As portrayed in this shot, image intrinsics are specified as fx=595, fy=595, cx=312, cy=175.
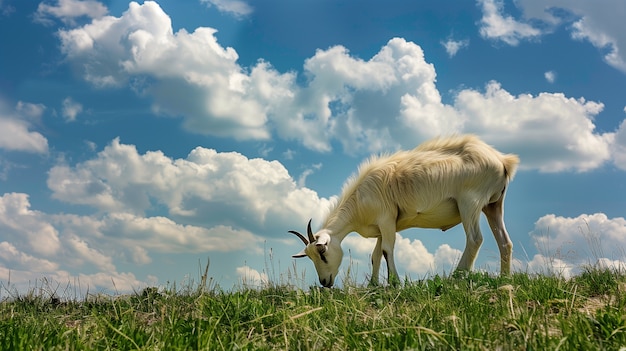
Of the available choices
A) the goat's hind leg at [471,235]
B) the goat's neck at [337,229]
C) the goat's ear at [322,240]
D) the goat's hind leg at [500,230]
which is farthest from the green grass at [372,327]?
the goat's neck at [337,229]

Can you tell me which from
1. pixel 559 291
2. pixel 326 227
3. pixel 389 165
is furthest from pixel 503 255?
pixel 559 291

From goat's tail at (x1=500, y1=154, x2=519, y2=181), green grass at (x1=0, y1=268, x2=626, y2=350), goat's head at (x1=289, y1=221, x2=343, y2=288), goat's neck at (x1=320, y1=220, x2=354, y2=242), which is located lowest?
green grass at (x1=0, y1=268, x2=626, y2=350)

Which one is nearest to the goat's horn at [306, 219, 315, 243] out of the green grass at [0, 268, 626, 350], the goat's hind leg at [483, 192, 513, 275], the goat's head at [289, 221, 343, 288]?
the goat's head at [289, 221, 343, 288]

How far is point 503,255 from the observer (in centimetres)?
1183

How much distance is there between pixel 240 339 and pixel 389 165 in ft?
26.3

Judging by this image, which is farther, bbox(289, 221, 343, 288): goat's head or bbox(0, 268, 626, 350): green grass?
bbox(289, 221, 343, 288): goat's head

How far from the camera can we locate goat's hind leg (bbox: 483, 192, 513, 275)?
463 inches

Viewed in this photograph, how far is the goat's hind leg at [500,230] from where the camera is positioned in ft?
38.5

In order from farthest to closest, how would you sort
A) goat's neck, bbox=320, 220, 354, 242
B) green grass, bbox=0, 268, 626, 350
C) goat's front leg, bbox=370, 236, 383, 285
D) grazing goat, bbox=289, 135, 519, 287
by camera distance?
goat's neck, bbox=320, 220, 354, 242 → goat's front leg, bbox=370, 236, 383, 285 → grazing goat, bbox=289, 135, 519, 287 → green grass, bbox=0, 268, 626, 350

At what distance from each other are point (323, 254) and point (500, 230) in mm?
3647

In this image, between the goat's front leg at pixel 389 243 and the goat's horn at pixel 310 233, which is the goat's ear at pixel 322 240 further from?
the goat's front leg at pixel 389 243

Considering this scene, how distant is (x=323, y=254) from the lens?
1241cm

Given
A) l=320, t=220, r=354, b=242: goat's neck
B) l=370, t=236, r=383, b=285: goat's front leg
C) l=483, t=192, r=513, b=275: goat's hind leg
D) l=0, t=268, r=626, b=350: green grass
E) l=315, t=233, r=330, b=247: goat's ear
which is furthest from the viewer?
l=320, t=220, r=354, b=242: goat's neck

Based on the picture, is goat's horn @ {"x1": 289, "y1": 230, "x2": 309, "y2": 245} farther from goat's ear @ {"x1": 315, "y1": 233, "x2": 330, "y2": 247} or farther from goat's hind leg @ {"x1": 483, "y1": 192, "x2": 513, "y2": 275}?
goat's hind leg @ {"x1": 483, "y1": 192, "x2": 513, "y2": 275}
